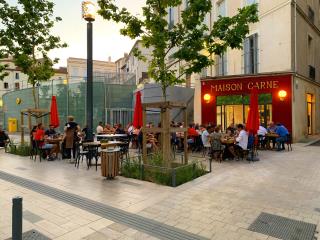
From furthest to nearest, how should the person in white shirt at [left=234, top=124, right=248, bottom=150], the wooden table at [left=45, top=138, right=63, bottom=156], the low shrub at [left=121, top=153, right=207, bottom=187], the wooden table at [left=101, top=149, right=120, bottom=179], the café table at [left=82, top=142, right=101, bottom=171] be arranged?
the wooden table at [left=45, top=138, right=63, bottom=156]
the person in white shirt at [left=234, top=124, right=248, bottom=150]
the café table at [left=82, top=142, right=101, bottom=171]
the wooden table at [left=101, top=149, right=120, bottom=179]
the low shrub at [left=121, top=153, right=207, bottom=187]

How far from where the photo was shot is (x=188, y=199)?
621 centimetres

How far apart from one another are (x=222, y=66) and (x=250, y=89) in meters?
2.85

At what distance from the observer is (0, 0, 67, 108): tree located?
13.4 meters

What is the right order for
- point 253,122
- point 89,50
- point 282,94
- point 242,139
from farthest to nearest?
point 282,94 < point 89,50 < point 242,139 < point 253,122

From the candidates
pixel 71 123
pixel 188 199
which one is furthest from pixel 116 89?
pixel 188 199

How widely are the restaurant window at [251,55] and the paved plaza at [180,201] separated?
9.50 metres

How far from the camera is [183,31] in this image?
28.0ft

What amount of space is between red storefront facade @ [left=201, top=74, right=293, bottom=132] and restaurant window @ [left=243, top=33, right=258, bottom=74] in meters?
0.60

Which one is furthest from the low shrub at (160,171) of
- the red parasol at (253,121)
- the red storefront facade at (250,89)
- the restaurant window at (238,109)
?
the restaurant window at (238,109)

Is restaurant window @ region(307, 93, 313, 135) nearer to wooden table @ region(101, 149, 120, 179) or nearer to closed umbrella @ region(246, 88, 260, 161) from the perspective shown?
closed umbrella @ region(246, 88, 260, 161)

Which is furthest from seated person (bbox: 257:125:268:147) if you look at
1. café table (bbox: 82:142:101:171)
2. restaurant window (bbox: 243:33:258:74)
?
café table (bbox: 82:142:101:171)

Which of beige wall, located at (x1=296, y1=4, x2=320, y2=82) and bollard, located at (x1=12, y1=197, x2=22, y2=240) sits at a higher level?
beige wall, located at (x1=296, y1=4, x2=320, y2=82)

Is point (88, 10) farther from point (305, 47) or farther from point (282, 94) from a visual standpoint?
point (305, 47)

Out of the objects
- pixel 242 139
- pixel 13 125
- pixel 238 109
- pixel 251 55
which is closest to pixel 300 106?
pixel 238 109
